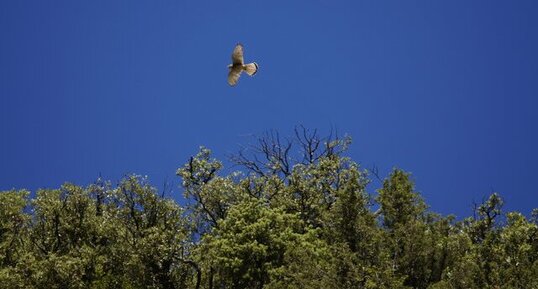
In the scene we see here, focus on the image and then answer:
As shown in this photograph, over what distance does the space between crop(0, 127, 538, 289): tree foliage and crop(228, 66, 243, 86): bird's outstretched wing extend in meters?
9.15

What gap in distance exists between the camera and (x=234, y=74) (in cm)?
2658

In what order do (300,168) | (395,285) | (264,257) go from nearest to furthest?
(395,285), (264,257), (300,168)

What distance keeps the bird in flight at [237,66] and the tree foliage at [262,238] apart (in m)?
9.20

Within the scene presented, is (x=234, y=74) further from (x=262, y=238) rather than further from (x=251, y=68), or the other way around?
(x=262, y=238)

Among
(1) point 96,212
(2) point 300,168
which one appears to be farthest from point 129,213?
(2) point 300,168

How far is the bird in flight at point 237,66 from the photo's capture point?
2631 centimetres

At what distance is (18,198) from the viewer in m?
59.2

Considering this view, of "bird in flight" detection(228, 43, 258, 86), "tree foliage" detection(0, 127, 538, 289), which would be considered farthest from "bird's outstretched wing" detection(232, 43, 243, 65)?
"tree foliage" detection(0, 127, 538, 289)

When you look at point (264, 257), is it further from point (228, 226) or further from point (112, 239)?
point (112, 239)

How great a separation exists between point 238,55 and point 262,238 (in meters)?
16.8

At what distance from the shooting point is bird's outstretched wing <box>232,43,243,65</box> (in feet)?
87.2

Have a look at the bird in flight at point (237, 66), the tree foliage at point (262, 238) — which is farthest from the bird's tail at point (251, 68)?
the tree foliage at point (262, 238)

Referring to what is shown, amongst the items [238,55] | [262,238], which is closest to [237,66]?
[238,55]

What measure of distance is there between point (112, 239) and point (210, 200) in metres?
10.0
